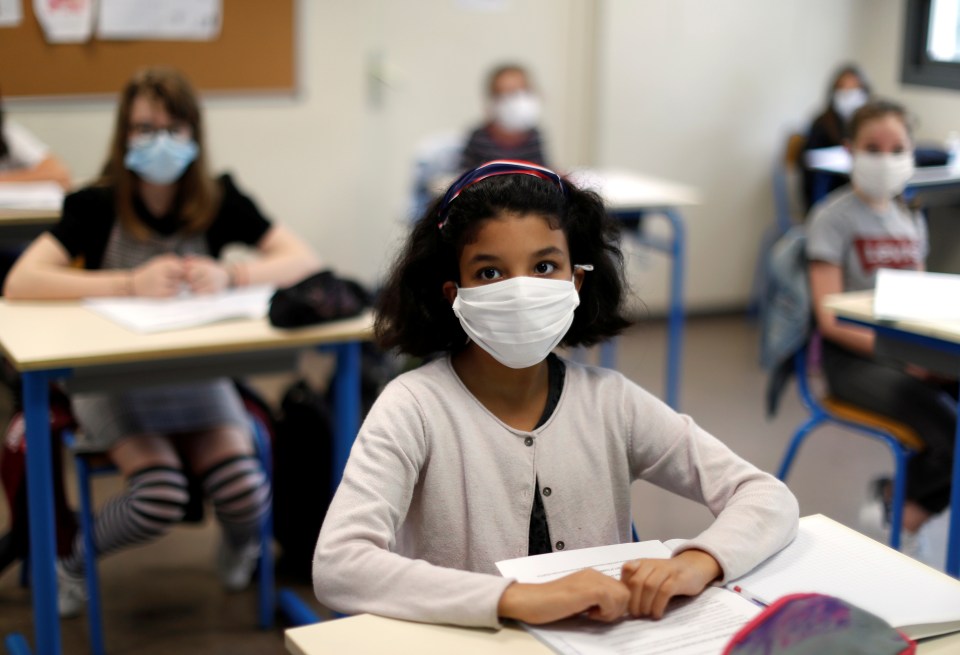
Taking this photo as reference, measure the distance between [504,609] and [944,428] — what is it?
70.8 inches

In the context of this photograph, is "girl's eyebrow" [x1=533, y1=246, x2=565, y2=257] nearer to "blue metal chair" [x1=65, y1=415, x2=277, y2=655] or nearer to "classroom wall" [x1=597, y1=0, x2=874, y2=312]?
"blue metal chair" [x1=65, y1=415, x2=277, y2=655]

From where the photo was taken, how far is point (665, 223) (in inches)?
220

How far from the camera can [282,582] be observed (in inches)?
113

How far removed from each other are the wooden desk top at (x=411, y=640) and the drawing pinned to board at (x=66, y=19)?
141 inches

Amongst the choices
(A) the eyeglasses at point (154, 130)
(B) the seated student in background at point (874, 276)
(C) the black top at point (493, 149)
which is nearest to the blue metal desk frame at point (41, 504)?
(A) the eyeglasses at point (154, 130)

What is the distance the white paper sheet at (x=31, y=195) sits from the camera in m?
3.24

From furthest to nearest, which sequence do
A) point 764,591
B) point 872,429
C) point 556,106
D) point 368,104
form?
point 556,106, point 368,104, point 872,429, point 764,591

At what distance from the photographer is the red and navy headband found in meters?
1.49

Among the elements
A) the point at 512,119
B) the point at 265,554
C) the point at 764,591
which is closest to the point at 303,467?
the point at 265,554

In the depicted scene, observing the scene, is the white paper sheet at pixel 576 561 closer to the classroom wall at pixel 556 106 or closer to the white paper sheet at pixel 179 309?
the white paper sheet at pixel 179 309

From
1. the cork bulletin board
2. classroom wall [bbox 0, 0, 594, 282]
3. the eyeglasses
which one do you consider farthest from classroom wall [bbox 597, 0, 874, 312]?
the eyeglasses

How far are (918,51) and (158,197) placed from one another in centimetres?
182

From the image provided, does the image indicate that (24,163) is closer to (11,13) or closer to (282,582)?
(11,13)

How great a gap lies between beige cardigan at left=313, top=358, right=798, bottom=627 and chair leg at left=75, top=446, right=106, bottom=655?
1.24m
